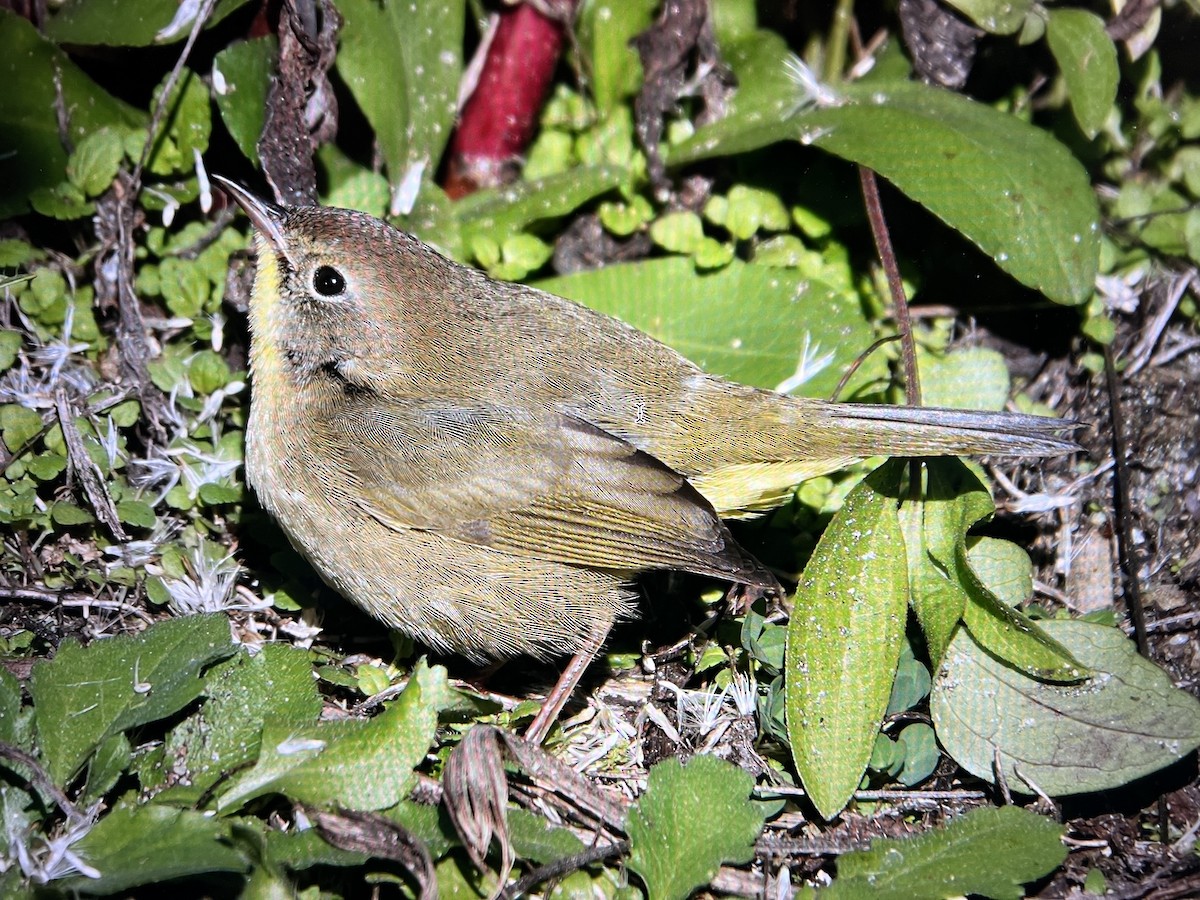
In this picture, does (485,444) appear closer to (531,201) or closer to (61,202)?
(531,201)

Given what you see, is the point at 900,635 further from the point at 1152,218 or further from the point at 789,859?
the point at 1152,218

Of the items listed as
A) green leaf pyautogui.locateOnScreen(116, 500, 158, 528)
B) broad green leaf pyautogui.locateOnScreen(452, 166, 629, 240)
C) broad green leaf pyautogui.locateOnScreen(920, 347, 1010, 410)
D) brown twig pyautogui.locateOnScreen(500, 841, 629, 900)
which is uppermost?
broad green leaf pyautogui.locateOnScreen(452, 166, 629, 240)

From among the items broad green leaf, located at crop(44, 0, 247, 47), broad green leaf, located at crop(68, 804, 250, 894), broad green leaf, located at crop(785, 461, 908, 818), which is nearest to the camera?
broad green leaf, located at crop(68, 804, 250, 894)

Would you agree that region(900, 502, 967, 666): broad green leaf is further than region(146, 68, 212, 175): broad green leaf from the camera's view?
No

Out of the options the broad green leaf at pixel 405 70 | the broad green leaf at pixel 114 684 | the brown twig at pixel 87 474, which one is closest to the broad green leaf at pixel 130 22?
the broad green leaf at pixel 405 70

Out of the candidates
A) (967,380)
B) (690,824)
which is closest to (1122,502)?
(967,380)

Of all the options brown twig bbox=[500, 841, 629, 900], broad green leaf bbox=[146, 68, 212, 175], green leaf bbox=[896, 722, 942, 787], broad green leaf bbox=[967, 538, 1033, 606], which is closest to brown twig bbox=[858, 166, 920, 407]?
broad green leaf bbox=[967, 538, 1033, 606]

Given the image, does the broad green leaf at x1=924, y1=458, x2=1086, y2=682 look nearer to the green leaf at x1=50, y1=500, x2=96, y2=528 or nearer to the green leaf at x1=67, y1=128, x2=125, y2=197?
the green leaf at x1=50, y1=500, x2=96, y2=528
